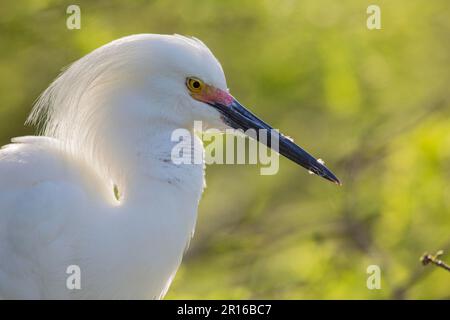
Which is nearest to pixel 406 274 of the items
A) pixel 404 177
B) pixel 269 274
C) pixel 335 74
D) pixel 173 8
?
pixel 404 177

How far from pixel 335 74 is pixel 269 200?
1.02 m

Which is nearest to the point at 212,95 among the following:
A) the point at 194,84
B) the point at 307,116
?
the point at 194,84

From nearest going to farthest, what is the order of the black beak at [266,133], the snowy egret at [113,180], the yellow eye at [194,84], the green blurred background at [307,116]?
the snowy egret at [113,180]
the yellow eye at [194,84]
the black beak at [266,133]
the green blurred background at [307,116]

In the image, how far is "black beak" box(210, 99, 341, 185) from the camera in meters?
4.09

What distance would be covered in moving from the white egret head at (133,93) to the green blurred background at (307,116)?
2.35 meters

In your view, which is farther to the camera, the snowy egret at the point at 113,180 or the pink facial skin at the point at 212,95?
the pink facial skin at the point at 212,95

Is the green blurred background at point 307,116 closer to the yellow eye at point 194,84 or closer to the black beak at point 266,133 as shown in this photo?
the black beak at point 266,133

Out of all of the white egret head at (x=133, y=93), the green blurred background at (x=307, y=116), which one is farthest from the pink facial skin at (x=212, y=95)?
the green blurred background at (x=307, y=116)

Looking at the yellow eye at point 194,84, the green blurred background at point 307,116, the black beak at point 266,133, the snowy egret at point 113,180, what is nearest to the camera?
the snowy egret at point 113,180

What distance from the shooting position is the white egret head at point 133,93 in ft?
12.7

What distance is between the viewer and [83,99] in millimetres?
3982

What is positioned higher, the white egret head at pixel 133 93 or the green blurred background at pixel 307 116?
the green blurred background at pixel 307 116

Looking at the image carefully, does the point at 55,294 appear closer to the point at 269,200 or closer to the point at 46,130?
the point at 46,130
